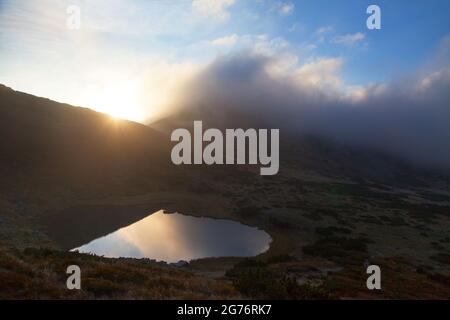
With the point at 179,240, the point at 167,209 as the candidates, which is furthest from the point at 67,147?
the point at 179,240

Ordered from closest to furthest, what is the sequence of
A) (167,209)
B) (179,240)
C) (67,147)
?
(179,240) → (167,209) → (67,147)

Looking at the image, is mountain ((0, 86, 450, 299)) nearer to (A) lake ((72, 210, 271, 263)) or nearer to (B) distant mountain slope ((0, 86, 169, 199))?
(B) distant mountain slope ((0, 86, 169, 199))

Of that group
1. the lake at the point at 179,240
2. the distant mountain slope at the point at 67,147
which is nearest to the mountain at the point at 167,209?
the distant mountain slope at the point at 67,147

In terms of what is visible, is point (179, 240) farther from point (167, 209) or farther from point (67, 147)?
point (67, 147)

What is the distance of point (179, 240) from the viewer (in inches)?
1732

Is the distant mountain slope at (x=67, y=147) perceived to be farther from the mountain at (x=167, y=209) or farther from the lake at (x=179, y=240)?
Answer: the lake at (x=179, y=240)

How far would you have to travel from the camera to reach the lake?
3753 centimetres

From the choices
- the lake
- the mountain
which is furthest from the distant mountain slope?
the lake

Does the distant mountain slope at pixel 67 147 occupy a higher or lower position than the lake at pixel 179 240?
higher

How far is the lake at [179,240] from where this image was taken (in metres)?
37.5

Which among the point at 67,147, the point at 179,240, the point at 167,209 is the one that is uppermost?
the point at 67,147
